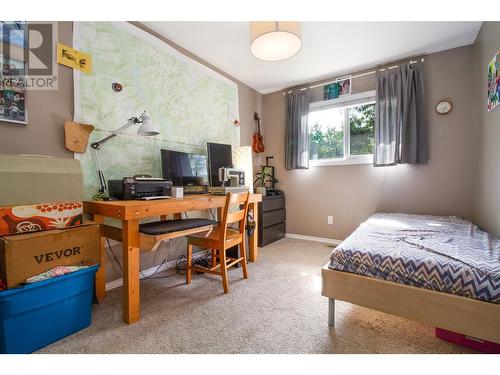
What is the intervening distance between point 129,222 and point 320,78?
308 centimetres

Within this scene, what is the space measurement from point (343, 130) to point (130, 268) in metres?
3.00

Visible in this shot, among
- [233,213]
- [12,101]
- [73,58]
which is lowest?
[233,213]

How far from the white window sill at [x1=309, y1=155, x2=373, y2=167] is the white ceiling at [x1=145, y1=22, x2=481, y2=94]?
1.15 meters

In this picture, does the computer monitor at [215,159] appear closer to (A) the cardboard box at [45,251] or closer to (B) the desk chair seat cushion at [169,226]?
(B) the desk chair seat cushion at [169,226]

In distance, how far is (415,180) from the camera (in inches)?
105

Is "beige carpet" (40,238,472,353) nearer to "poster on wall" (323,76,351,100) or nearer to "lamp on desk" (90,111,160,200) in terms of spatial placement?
"lamp on desk" (90,111,160,200)

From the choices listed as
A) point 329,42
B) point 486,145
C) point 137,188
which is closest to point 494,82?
point 486,145

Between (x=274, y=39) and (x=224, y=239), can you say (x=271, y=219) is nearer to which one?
(x=224, y=239)

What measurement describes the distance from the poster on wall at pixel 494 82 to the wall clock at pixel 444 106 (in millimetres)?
670

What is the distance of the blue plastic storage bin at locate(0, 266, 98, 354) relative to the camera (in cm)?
105

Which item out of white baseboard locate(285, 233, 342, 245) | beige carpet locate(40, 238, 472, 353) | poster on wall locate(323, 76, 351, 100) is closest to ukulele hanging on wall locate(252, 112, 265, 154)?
poster on wall locate(323, 76, 351, 100)

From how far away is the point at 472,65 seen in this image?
2.39 m
